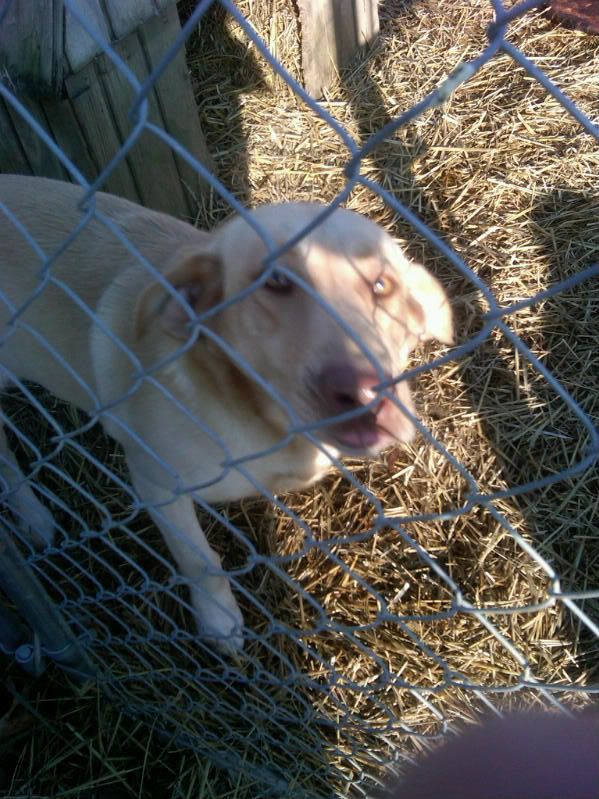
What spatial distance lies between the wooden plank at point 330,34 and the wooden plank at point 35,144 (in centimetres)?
146

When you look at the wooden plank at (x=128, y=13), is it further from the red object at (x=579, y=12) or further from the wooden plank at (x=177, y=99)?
the red object at (x=579, y=12)

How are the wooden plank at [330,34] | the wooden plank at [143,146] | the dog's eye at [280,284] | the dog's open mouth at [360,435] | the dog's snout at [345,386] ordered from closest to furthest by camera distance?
the dog's snout at [345,386]
the dog's open mouth at [360,435]
the dog's eye at [280,284]
the wooden plank at [143,146]
the wooden plank at [330,34]

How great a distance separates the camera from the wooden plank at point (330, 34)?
3.27 m

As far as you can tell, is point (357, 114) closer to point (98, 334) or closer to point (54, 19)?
point (54, 19)

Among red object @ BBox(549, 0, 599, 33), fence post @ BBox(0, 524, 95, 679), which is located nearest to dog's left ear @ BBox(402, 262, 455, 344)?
fence post @ BBox(0, 524, 95, 679)

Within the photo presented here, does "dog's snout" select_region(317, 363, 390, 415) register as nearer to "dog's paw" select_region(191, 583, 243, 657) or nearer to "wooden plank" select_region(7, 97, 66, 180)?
"dog's paw" select_region(191, 583, 243, 657)

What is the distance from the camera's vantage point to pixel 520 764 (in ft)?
2.52

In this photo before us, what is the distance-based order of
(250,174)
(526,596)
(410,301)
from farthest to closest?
(250,174) → (526,596) → (410,301)

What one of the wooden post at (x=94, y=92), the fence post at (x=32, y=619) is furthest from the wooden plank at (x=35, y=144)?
the fence post at (x=32, y=619)

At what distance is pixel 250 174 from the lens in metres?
3.24

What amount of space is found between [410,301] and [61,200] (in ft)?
3.42

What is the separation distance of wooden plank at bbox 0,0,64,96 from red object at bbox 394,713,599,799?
6.98ft

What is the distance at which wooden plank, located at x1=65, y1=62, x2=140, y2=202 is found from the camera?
2256mm

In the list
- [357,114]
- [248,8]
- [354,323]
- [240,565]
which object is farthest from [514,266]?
[248,8]
